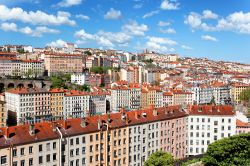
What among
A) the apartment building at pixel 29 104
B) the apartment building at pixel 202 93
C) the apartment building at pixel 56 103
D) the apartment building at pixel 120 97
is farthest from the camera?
the apartment building at pixel 202 93

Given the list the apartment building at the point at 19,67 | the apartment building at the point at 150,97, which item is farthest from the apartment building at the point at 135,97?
the apartment building at the point at 19,67

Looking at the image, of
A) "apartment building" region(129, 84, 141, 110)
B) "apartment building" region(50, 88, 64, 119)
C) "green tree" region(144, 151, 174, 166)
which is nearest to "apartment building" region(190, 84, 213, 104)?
"apartment building" region(129, 84, 141, 110)

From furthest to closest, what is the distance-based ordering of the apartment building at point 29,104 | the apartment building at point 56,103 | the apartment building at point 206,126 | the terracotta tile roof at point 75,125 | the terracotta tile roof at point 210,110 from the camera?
the apartment building at point 56,103, the apartment building at point 29,104, the terracotta tile roof at point 210,110, the apartment building at point 206,126, the terracotta tile roof at point 75,125

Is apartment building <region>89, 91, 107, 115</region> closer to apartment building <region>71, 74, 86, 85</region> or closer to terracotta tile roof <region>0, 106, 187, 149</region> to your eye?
apartment building <region>71, 74, 86, 85</region>

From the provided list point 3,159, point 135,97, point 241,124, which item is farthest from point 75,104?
point 3,159

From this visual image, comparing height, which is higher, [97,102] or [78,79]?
[78,79]

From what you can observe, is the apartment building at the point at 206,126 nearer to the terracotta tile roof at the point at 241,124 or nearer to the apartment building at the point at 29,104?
the terracotta tile roof at the point at 241,124

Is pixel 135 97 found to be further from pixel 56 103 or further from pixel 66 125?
pixel 66 125
